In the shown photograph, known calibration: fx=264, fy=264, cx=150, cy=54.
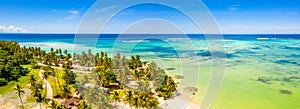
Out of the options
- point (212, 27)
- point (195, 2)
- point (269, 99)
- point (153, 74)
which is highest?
point (195, 2)

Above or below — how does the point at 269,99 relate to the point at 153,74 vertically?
below

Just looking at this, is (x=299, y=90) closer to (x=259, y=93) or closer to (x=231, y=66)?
(x=259, y=93)

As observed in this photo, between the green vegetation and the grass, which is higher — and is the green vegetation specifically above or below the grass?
above

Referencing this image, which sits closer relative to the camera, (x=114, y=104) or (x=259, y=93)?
(x=114, y=104)

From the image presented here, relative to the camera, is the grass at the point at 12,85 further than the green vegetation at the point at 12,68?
No

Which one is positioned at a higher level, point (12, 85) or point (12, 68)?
point (12, 68)

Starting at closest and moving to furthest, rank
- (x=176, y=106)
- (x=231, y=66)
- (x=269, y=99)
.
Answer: (x=176, y=106) → (x=269, y=99) → (x=231, y=66)

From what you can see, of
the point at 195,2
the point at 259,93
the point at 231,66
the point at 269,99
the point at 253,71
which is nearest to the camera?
the point at 195,2

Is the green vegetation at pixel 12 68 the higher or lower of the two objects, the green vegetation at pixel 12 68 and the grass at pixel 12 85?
the higher

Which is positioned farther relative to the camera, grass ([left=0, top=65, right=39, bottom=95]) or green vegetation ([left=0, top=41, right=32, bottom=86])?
green vegetation ([left=0, top=41, right=32, bottom=86])

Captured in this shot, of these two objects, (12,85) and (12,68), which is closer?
(12,85)

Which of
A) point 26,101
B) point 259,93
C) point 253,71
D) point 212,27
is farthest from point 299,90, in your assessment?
point 26,101
